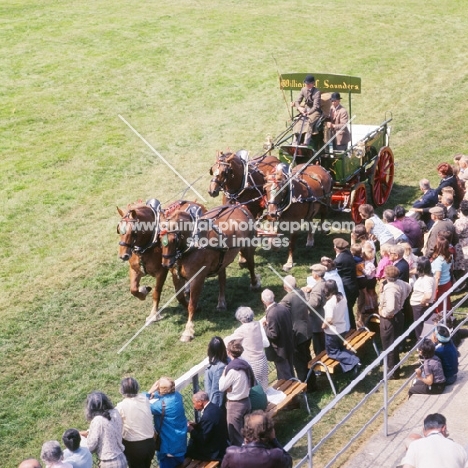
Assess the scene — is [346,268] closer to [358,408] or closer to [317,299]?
[317,299]

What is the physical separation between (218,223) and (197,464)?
214 inches

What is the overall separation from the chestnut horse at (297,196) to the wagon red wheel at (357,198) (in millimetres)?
603

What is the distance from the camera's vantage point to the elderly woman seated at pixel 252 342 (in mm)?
10891

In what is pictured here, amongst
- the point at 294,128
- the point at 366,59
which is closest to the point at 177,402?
the point at 294,128

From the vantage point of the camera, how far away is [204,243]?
14.0m

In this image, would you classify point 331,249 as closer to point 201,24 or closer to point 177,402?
point 177,402

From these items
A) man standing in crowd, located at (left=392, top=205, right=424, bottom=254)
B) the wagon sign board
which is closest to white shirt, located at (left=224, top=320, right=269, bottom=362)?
man standing in crowd, located at (left=392, top=205, right=424, bottom=254)

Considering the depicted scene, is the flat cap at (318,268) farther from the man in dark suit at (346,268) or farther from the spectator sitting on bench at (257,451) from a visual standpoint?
the spectator sitting on bench at (257,451)

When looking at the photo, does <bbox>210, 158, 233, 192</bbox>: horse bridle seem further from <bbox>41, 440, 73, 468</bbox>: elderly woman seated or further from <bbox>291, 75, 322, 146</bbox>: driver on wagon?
<bbox>41, 440, 73, 468</bbox>: elderly woman seated

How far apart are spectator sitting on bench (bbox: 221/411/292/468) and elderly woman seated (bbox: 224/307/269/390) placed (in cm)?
268

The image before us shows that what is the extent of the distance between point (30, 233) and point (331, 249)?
6260 millimetres

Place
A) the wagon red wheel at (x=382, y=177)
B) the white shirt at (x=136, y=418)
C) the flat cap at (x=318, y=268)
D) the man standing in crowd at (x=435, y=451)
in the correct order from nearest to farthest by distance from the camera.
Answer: the man standing in crowd at (x=435, y=451), the white shirt at (x=136, y=418), the flat cap at (x=318, y=268), the wagon red wheel at (x=382, y=177)

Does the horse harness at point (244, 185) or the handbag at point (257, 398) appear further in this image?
the horse harness at point (244, 185)

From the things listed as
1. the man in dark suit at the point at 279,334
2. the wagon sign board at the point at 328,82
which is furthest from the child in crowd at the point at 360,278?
the wagon sign board at the point at 328,82
